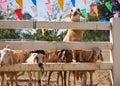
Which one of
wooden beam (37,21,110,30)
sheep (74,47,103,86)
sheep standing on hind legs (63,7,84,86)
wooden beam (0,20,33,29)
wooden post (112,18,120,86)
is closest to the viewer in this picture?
wooden beam (0,20,33,29)

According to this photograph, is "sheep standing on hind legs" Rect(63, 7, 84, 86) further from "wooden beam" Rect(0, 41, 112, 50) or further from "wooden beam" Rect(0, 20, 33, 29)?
"wooden beam" Rect(0, 20, 33, 29)

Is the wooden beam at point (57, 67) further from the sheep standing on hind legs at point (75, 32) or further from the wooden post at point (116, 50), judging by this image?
the sheep standing on hind legs at point (75, 32)

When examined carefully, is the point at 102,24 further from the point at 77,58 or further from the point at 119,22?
the point at 77,58

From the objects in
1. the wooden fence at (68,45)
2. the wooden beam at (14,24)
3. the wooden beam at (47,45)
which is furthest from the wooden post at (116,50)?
the wooden beam at (14,24)

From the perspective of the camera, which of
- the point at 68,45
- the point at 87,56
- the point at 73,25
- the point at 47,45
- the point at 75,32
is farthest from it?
the point at 75,32

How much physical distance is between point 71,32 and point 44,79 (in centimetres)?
314

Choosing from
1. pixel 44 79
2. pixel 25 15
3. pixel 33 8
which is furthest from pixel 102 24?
pixel 25 15

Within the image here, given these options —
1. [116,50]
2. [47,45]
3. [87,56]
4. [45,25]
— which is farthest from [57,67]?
[116,50]

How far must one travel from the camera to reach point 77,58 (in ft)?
26.3

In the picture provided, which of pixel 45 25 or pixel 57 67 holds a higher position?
pixel 45 25

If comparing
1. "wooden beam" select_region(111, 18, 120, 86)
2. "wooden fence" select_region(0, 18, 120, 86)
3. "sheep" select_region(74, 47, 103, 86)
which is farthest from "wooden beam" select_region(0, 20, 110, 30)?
"sheep" select_region(74, 47, 103, 86)

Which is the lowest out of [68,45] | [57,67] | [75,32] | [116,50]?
[57,67]

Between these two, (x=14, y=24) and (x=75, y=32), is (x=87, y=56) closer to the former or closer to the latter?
(x=75, y=32)

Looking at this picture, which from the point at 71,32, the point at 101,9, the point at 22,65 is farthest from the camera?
the point at 101,9
